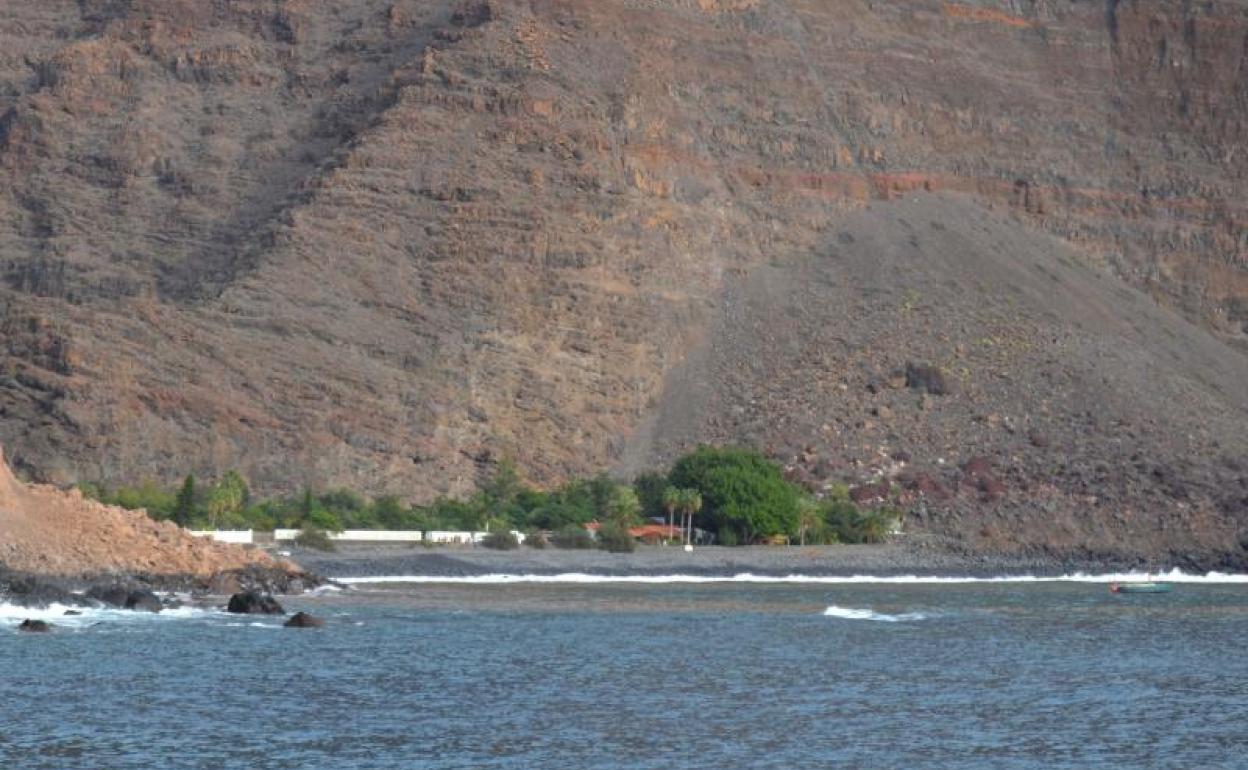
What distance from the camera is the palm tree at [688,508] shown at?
114 meters

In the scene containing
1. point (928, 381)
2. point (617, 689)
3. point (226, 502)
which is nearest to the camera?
point (617, 689)

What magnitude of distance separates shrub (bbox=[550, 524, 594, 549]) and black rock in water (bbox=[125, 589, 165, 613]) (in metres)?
37.3

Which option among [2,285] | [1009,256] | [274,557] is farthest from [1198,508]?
[2,285]

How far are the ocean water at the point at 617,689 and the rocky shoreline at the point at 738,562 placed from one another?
16.2 meters

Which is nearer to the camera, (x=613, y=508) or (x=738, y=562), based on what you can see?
(x=738, y=562)

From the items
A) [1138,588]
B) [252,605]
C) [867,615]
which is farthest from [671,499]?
[252,605]

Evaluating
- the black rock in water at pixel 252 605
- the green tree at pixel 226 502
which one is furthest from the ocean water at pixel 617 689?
the green tree at pixel 226 502

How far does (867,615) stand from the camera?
3236 inches

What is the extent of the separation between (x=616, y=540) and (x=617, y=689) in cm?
5378

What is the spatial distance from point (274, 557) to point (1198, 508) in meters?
54.8

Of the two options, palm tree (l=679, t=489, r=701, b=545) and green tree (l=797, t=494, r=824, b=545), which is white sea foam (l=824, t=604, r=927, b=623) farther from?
green tree (l=797, t=494, r=824, b=545)

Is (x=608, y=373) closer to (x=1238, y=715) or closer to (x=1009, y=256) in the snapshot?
(x=1009, y=256)

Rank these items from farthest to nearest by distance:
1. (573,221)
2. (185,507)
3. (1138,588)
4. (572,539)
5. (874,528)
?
(573,221), (874,528), (572,539), (1138,588), (185,507)

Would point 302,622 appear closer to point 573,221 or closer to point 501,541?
point 501,541
